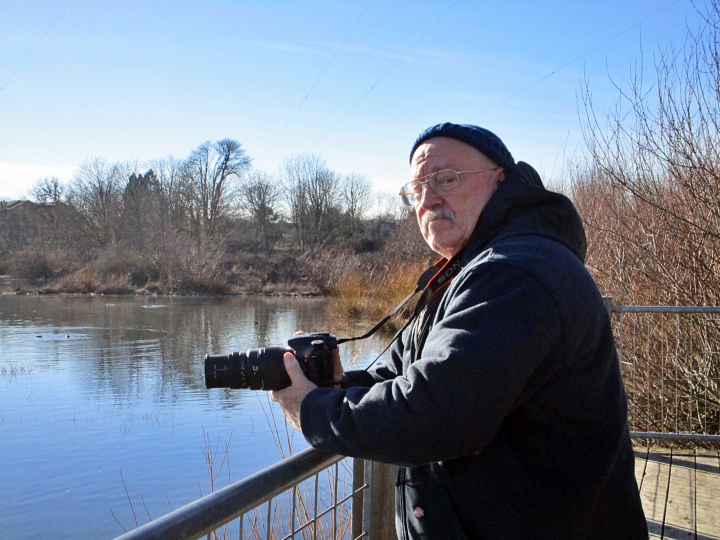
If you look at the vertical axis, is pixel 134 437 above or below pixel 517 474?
below

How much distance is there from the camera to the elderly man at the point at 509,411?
1.30 meters

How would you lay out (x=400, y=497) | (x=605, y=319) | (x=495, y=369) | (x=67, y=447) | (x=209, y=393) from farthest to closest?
1. (x=209, y=393)
2. (x=67, y=447)
3. (x=400, y=497)
4. (x=605, y=319)
5. (x=495, y=369)

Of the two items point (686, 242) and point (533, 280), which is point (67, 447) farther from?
point (533, 280)

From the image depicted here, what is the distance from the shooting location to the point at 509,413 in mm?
1394

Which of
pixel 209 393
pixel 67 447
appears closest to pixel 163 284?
pixel 209 393

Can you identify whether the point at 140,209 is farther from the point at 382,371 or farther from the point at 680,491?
the point at 382,371

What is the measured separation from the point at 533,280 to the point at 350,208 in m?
49.4

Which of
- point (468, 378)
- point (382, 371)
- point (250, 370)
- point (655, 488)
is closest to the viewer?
point (468, 378)

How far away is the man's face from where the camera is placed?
5.75 feet

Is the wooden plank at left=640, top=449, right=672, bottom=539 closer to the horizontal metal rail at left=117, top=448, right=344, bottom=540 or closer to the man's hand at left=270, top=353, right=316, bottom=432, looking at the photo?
the horizontal metal rail at left=117, top=448, right=344, bottom=540

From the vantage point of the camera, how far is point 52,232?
157ft

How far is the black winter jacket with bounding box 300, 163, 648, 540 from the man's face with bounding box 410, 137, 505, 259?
0.23 m

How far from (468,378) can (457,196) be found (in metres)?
0.61

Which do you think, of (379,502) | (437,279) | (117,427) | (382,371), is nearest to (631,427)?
(379,502)
